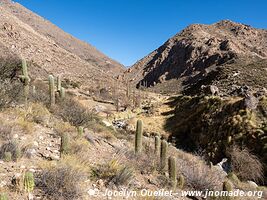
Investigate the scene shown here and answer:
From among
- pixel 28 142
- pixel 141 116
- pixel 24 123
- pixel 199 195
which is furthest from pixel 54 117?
pixel 141 116

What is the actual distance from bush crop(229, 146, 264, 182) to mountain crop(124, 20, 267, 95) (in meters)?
49.6

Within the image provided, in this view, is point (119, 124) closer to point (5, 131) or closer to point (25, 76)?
point (25, 76)

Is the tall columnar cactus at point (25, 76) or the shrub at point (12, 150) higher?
A: the tall columnar cactus at point (25, 76)

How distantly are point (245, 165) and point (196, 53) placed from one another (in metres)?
69.8

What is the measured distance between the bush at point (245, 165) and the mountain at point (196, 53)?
49605 millimetres

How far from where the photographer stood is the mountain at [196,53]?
2653 inches

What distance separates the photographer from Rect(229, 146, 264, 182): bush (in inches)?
429

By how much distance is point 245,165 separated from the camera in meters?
11.6

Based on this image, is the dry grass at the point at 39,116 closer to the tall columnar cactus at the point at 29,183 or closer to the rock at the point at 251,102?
the tall columnar cactus at the point at 29,183

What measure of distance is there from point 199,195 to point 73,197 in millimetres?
3091

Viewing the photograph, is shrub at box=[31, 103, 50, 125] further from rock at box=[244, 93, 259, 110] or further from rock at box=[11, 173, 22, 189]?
rock at box=[244, 93, 259, 110]

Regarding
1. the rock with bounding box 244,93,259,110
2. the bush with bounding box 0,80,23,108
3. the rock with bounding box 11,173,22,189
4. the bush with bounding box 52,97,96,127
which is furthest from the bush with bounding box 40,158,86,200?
the rock with bounding box 244,93,259,110

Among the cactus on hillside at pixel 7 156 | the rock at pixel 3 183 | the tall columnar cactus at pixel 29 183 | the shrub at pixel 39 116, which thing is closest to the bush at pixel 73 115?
the shrub at pixel 39 116

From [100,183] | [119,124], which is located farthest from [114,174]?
[119,124]
